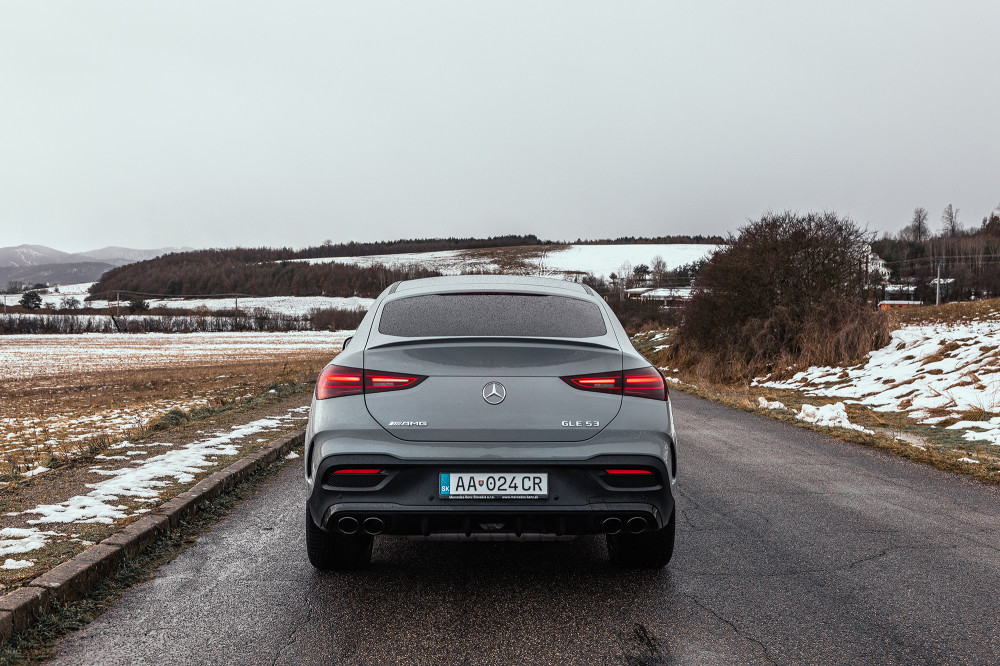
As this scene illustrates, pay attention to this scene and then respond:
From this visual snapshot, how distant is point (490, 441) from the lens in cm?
371

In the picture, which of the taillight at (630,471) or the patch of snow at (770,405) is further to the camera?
the patch of snow at (770,405)

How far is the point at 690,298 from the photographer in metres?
24.2

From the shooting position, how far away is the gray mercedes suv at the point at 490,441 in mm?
3695

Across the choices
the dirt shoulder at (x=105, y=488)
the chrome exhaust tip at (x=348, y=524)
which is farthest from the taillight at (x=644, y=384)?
the dirt shoulder at (x=105, y=488)

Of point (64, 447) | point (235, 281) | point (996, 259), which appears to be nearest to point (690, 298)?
point (64, 447)

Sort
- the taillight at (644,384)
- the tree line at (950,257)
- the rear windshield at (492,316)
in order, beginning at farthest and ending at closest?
the tree line at (950,257), the rear windshield at (492,316), the taillight at (644,384)

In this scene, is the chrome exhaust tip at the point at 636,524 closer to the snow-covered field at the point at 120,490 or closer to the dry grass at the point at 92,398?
the snow-covered field at the point at 120,490

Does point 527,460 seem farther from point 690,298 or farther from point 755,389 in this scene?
point 690,298

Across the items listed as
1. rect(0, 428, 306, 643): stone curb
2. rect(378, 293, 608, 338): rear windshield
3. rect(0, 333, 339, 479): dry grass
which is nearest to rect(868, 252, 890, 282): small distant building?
rect(0, 333, 339, 479): dry grass

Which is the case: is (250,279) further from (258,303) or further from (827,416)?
(827,416)

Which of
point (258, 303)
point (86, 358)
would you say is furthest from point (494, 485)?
point (258, 303)

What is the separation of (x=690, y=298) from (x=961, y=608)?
68.8 feet

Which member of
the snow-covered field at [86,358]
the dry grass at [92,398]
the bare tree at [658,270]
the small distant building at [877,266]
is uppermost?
the bare tree at [658,270]

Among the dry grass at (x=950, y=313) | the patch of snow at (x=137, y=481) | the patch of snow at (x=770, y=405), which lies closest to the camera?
the patch of snow at (x=137, y=481)
